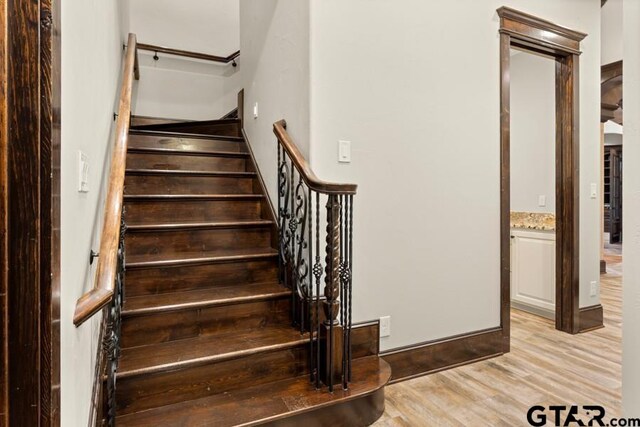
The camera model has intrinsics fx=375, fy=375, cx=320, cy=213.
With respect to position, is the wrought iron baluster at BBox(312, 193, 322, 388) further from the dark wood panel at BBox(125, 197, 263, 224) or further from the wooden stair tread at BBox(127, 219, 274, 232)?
the dark wood panel at BBox(125, 197, 263, 224)

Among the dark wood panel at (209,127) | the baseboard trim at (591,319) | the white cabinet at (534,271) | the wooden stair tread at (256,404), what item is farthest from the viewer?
the dark wood panel at (209,127)

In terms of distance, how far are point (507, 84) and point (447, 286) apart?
158 centimetres

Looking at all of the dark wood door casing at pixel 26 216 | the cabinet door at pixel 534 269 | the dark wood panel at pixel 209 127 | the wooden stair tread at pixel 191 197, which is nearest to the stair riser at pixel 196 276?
the wooden stair tread at pixel 191 197

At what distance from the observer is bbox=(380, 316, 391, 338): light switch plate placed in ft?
7.64

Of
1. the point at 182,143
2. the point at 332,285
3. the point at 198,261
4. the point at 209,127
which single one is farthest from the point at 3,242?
the point at 209,127

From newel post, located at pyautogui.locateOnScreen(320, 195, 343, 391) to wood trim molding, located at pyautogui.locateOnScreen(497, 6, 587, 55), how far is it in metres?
2.09

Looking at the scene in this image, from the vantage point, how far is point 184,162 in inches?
126

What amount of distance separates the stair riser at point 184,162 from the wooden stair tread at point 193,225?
69 cm

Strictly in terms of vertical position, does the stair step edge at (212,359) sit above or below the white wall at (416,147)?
below

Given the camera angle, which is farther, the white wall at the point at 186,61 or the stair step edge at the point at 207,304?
the white wall at the point at 186,61

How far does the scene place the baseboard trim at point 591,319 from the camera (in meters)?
3.21

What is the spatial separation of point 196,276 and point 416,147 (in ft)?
5.38

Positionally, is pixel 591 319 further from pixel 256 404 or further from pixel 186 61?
pixel 186 61

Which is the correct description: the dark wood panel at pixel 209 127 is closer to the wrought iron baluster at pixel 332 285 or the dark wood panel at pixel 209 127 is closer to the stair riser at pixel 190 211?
the stair riser at pixel 190 211
